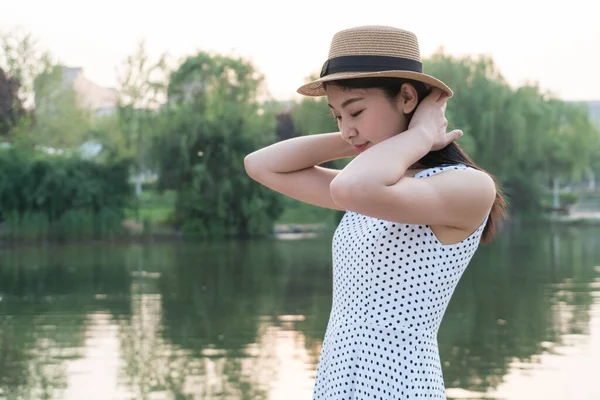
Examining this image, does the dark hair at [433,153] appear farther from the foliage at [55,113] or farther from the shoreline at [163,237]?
the foliage at [55,113]

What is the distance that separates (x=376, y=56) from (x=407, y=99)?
103 millimetres

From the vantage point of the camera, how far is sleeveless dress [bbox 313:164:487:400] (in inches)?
64.6

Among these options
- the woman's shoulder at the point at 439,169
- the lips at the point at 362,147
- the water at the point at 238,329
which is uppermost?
the lips at the point at 362,147

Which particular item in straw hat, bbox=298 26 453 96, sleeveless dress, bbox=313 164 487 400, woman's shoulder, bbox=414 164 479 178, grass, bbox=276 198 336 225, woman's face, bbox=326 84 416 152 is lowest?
grass, bbox=276 198 336 225

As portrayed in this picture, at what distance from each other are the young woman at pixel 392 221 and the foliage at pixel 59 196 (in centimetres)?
2064

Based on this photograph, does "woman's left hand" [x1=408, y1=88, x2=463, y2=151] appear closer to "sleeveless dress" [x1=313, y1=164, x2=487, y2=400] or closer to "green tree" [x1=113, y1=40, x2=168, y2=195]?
"sleeveless dress" [x1=313, y1=164, x2=487, y2=400]

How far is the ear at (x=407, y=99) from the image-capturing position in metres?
1.67

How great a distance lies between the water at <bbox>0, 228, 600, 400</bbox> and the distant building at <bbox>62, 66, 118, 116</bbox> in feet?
43.1

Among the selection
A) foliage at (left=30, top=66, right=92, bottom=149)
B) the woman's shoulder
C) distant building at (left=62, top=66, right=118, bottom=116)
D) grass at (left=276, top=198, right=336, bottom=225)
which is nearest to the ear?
the woman's shoulder

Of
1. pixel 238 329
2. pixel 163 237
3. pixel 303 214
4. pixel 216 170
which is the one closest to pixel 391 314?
pixel 238 329

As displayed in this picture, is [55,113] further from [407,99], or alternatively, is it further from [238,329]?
[407,99]

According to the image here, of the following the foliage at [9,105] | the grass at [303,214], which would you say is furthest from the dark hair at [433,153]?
the foliage at [9,105]

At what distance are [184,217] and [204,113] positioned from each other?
3132 mm

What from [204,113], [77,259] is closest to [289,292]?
[77,259]
